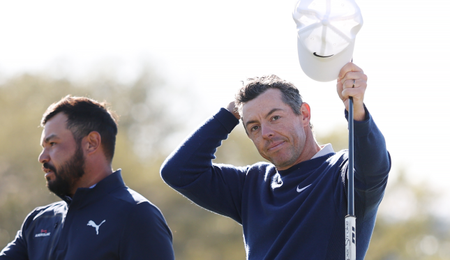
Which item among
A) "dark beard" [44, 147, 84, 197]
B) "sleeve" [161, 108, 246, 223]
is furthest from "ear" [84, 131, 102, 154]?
"sleeve" [161, 108, 246, 223]

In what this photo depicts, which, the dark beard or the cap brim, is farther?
the dark beard

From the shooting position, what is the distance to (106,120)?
4488mm

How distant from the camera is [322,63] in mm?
3127

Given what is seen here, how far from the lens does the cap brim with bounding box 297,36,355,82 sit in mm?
3053

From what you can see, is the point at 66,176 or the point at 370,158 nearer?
the point at 370,158

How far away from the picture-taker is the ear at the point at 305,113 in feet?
12.4

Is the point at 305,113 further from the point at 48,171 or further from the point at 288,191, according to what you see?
the point at 48,171

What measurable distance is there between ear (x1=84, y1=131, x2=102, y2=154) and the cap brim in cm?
179

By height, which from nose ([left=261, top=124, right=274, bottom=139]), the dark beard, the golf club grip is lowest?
the golf club grip

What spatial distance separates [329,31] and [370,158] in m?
0.69

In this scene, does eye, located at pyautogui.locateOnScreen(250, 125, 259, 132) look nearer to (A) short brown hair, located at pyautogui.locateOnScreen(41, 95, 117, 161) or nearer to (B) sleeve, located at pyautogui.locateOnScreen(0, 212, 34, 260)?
(A) short brown hair, located at pyautogui.locateOnScreen(41, 95, 117, 161)

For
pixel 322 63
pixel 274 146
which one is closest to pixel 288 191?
pixel 274 146

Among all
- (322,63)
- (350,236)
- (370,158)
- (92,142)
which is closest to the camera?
(350,236)

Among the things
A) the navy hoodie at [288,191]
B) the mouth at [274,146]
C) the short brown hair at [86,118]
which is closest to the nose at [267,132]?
the mouth at [274,146]
